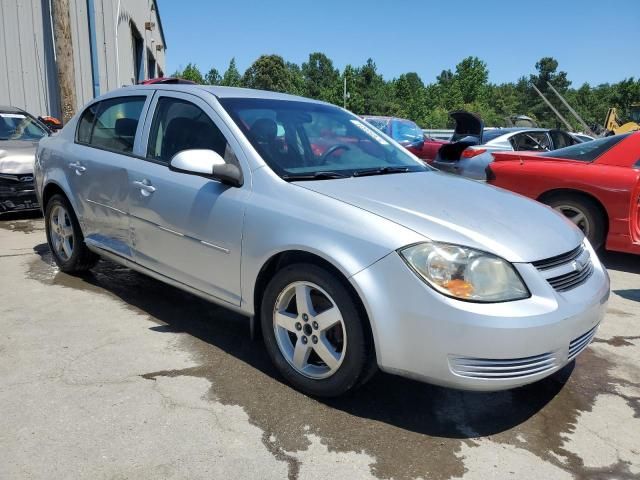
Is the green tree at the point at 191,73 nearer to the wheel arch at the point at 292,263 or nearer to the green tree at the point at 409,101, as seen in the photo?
the green tree at the point at 409,101

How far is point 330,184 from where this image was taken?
305 centimetres

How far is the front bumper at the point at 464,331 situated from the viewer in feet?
7.88

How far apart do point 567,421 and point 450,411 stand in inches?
22.4

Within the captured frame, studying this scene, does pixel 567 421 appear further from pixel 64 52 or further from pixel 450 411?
pixel 64 52

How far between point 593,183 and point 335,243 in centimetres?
409

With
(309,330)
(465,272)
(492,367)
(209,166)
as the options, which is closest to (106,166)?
(209,166)

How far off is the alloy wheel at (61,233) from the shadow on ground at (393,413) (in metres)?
A: 1.87

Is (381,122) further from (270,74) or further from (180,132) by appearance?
(270,74)

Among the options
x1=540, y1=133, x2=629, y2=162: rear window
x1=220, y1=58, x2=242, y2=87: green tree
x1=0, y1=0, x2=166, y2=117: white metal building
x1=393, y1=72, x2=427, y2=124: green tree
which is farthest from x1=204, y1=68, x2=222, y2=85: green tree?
x1=540, y1=133, x2=629, y2=162: rear window

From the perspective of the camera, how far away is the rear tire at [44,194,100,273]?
4789mm

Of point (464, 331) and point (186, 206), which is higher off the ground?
point (186, 206)

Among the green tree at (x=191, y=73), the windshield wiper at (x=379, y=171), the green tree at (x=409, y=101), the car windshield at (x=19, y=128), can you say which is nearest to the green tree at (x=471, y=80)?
the green tree at (x=409, y=101)

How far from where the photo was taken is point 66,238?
A: 16.2ft

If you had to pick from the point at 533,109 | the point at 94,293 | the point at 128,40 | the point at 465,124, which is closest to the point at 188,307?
the point at 94,293
